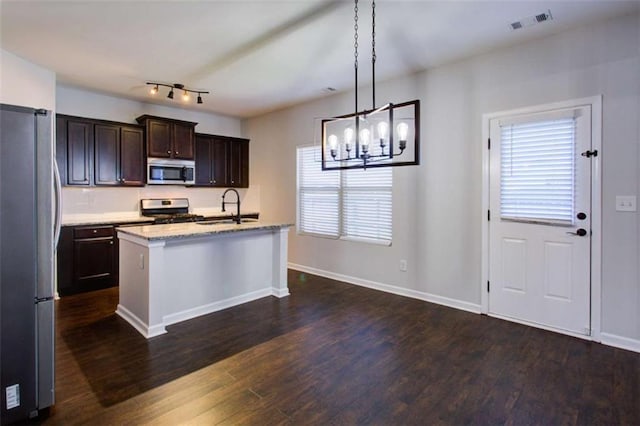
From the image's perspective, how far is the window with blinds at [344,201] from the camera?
Result: 4.65 meters

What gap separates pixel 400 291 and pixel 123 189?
172 inches

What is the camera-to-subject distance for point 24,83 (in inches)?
149

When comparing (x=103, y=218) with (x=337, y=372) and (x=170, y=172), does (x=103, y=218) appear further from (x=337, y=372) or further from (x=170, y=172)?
(x=337, y=372)

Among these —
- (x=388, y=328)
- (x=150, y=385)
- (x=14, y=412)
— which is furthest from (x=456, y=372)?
(x=14, y=412)

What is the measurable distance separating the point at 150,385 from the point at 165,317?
1132mm

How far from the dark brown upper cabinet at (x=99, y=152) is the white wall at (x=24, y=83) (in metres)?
0.50

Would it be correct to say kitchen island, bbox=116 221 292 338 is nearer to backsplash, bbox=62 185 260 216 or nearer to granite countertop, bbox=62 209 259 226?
granite countertop, bbox=62 209 259 226

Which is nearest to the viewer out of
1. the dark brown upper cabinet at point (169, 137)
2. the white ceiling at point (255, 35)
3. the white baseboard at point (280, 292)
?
the white ceiling at point (255, 35)

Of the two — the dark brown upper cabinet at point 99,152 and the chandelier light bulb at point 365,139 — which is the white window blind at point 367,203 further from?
the dark brown upper cabinet at point 99,152

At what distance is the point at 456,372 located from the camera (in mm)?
2529

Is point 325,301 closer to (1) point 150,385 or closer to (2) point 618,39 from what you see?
(1) point 150,385

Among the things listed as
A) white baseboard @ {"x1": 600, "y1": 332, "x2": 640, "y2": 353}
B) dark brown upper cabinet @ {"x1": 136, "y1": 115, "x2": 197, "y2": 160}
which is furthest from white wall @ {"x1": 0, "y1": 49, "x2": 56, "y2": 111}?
white baseboard @ {"x1": 600, "y1": 332, "x2": 640, "y2": 353}

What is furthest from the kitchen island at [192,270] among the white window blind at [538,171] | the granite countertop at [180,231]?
the white window blind at [538,171]

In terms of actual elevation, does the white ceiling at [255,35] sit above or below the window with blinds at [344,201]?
above
